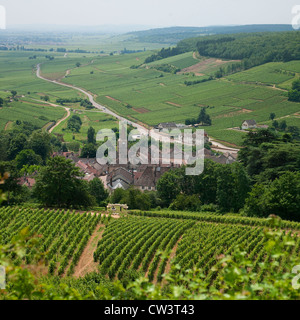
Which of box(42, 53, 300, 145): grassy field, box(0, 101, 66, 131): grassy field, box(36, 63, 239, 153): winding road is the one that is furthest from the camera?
box(42, 53, 300, 145): grassy field

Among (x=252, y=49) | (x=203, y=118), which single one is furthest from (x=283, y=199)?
(x=252, y=49)

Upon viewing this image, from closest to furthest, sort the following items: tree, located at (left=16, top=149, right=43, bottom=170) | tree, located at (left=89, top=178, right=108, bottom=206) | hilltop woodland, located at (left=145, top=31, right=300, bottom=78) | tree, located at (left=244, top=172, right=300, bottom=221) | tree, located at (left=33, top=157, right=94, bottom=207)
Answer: tree, located at (left=244, top=172, right=300, bottom=221) → tree, located at (left=33, top=157, right=94, bottom=207) → tree, located at (left=89, top=178, right=108, bottom=206) → tree, located at (left=16, top=149, right=43, bottom=170) → hilltop woodland, located at (left=145, top=31, right=300, bottom=78)

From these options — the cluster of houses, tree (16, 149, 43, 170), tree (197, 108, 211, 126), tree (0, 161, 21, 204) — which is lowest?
the cluster of houses

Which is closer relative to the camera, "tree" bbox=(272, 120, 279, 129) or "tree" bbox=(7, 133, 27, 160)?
"tree" bbox=(7, 133, 27, 160)

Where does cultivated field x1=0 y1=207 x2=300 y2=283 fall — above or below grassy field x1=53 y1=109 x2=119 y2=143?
above

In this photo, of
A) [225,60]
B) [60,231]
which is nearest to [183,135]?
[60,231]

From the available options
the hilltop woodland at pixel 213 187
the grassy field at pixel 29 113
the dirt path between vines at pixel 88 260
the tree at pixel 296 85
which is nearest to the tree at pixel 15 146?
the grassy field at pixel 29 113

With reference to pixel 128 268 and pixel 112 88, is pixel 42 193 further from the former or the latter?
pixel 112 88

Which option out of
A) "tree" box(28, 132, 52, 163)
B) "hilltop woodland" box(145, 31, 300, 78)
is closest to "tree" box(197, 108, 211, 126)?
"hilltop woodland" box(145, 31, 300, 78)

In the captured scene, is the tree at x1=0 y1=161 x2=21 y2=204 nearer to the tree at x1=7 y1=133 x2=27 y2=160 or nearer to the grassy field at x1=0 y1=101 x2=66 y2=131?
the tree at x1=7 y1=133 x2=27 y2=160
